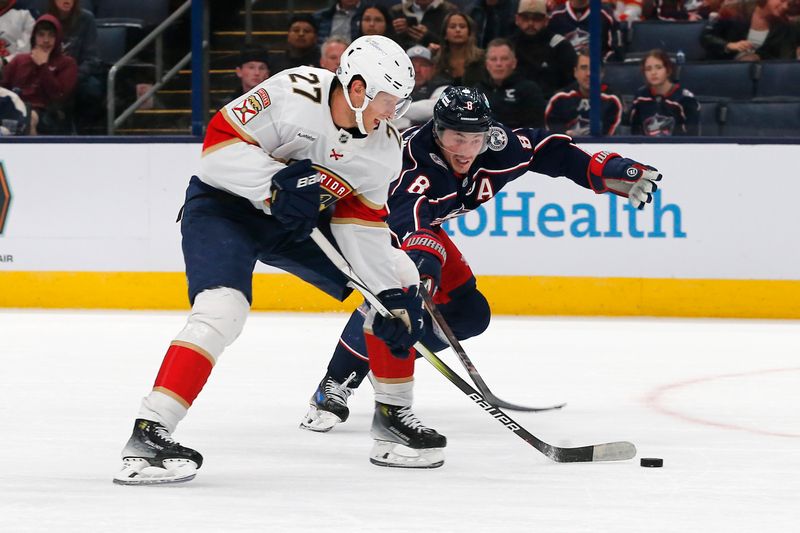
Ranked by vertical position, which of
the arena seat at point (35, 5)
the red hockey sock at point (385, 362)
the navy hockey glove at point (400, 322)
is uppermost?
the arena seat at point (35, 5)

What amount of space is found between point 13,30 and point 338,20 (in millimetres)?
1801

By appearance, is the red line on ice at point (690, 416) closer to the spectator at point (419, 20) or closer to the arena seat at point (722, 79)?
the arena seat at point (722, 79)

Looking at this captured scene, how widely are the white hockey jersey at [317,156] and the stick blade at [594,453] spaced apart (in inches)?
23.2

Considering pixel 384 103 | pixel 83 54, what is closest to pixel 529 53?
pixel 83 54

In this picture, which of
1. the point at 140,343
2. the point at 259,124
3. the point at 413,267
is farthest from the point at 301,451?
the point at 140,343

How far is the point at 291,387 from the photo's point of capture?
453cm

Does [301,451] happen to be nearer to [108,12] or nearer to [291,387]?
[291,387]

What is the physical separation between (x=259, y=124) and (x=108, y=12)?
4.08 metres

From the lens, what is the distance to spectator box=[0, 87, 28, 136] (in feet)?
22.1

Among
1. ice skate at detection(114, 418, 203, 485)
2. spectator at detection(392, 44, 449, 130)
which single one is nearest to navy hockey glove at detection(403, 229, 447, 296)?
ice skate at detection(114, 418, 203, 485)

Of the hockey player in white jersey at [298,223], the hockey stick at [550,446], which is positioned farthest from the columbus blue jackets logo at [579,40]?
the hockey stick at [550,446]

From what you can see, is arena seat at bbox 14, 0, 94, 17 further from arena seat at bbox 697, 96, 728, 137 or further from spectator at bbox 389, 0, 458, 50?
arena seat at bbox 697, 96, 728, 137

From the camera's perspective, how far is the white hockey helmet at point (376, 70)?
3080 millimetres

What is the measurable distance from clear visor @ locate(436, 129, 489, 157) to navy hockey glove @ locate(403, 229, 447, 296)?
270 mm
